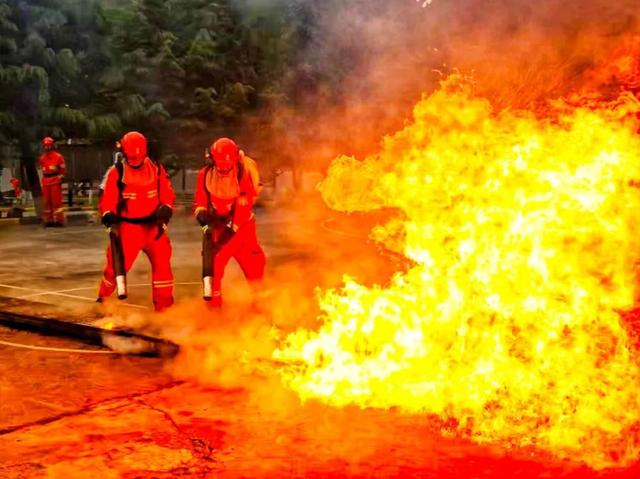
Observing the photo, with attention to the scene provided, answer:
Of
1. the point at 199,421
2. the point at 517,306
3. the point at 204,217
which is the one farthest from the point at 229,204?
the point at 517,306

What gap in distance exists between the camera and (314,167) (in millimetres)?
26359

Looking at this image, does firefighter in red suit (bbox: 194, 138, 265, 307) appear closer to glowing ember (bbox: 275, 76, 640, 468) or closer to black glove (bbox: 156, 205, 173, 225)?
black glove (bbox: 156, 205, 173, 225)

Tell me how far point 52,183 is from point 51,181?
4.0 inches

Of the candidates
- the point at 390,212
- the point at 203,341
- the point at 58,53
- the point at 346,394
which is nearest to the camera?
the point at 346,394

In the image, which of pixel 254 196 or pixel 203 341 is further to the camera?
pixel 254 196

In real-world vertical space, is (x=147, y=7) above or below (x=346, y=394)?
above

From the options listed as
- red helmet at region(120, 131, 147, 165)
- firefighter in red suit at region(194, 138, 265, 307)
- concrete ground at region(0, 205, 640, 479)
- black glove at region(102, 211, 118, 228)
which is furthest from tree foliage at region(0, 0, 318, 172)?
concrete ground at region(0, 205, 640, 479)

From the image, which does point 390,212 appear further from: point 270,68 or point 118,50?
point 118,50

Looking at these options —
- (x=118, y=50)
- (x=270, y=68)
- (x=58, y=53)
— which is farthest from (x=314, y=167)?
(x=58, y=53)

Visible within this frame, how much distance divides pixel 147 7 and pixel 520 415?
72.0 ft

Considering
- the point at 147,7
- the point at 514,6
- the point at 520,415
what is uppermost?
the point at 147,7

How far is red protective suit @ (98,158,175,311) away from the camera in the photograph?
289 inches

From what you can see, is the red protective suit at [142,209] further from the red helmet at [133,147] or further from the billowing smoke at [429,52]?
the billowing smoke at [429,52]

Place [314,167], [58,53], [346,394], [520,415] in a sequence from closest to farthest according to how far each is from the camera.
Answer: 1. [520,415]
2. [346,394]
3. [58,53]
4. [314,167]
